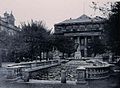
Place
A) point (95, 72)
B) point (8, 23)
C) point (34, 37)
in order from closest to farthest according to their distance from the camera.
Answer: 1. point (95, 72)
2. point (34, 37)
3. point (8, 23)

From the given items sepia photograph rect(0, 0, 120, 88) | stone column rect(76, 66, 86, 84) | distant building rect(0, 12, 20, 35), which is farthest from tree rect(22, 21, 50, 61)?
distant building rect(0, 12, 20, 35)

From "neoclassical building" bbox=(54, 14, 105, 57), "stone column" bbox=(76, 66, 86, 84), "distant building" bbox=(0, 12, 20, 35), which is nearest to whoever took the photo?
"stone column" bbox=(76, 66, 86, 84)

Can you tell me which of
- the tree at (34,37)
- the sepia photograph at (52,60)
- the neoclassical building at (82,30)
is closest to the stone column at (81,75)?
the sepia photograph at (52,60)

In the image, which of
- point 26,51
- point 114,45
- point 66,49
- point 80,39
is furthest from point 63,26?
point 114,45

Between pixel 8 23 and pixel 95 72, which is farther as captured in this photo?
pixel 8 23

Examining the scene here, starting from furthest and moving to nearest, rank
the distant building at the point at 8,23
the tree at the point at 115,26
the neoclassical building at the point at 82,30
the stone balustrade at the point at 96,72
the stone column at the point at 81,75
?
1. the neoclassical building at the point at 82,30
2. the distant building at the point at 8,23
3. the tree at the point at 115,26
4. the stone balustrade at the point at 96,72
5. the stone column at the point at 81,75

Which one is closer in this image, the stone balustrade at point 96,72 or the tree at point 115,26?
the stone balustrade at point 96,72

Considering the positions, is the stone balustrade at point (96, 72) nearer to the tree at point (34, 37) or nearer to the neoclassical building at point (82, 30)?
the tree at point (34, 37)

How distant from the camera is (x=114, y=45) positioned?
1867cm

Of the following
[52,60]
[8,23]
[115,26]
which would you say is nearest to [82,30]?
[8,23]

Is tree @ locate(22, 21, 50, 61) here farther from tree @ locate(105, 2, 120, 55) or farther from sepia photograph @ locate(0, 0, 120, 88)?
tree @ locate(105, 2, 120, 55)

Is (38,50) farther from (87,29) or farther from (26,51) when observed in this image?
(87,29)

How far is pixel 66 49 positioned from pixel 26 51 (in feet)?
113

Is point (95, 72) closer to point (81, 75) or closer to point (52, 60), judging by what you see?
point (81, 75)
